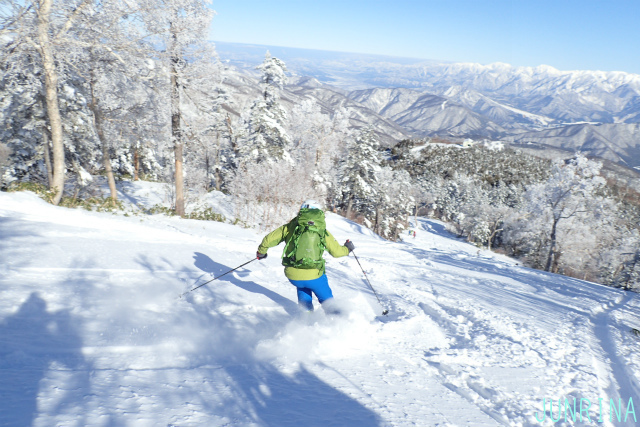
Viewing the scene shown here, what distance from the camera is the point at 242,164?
2412cm

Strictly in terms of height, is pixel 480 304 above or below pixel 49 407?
below

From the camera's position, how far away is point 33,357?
2.97m

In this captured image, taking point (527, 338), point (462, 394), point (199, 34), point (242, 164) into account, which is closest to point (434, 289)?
point (527, 338)

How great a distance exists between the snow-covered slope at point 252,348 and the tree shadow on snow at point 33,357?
14 millimetres

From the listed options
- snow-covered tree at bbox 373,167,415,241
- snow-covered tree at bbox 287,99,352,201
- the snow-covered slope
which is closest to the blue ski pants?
the snow-covered slope

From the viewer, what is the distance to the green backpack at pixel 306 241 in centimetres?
457

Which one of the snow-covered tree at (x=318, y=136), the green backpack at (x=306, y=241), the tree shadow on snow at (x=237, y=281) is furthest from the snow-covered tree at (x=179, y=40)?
the snow-covered tree at (x=318, y=136)

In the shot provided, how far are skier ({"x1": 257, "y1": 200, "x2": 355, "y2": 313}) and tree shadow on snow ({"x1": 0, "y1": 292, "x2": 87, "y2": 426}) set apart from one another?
99.8 inches

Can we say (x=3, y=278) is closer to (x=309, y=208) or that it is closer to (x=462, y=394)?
(x=309, y=208)

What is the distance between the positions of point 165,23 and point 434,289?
11745 millimetres

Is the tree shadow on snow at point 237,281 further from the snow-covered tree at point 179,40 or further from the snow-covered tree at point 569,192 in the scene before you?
the snow-covered tree at point 569,192

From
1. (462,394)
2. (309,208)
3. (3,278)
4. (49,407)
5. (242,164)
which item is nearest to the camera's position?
(49,407)

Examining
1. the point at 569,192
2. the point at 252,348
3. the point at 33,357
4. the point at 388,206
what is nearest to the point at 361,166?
the point at 388,206

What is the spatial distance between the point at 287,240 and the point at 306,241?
1.43ft
